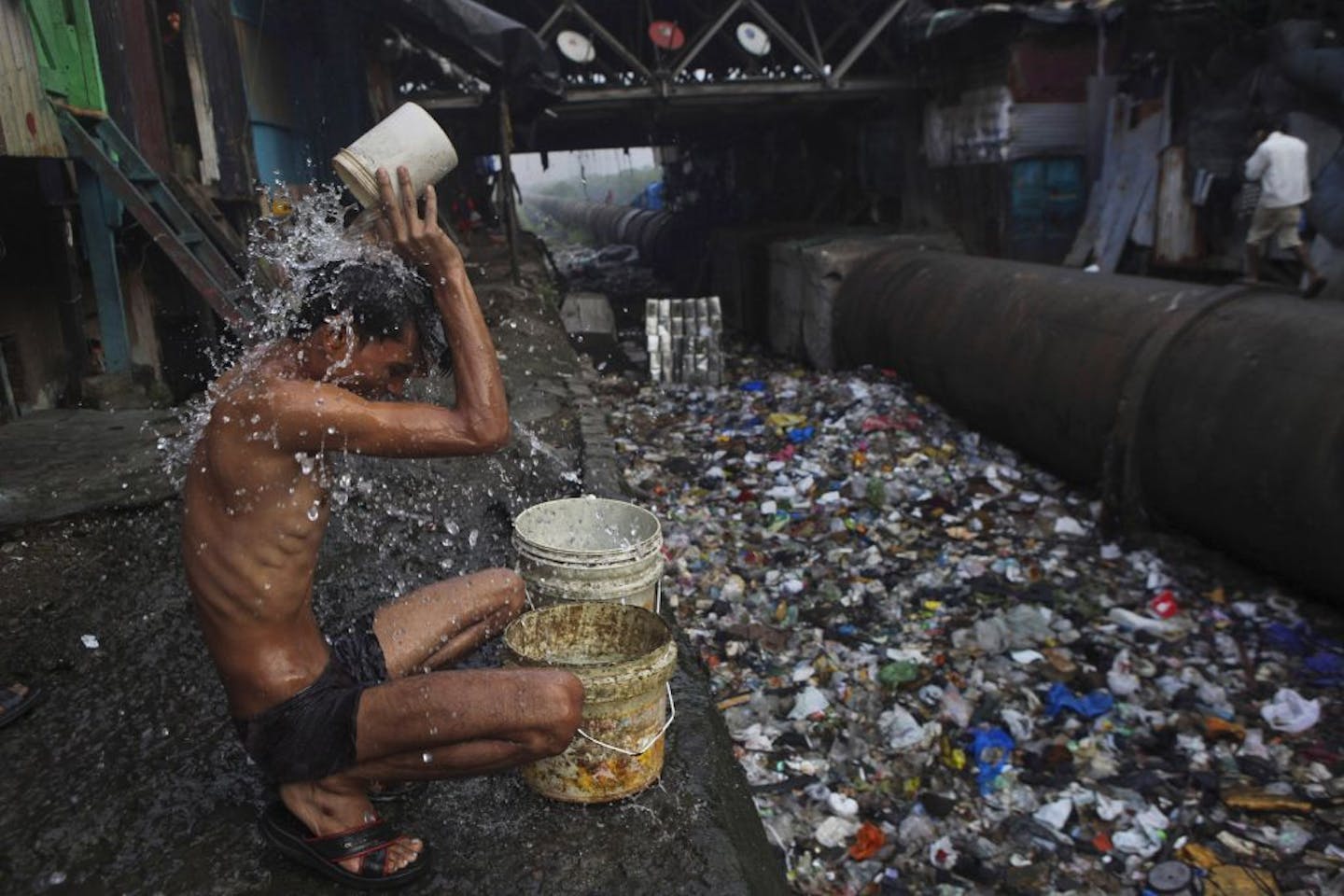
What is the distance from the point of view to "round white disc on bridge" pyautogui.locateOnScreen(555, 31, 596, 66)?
1093cm

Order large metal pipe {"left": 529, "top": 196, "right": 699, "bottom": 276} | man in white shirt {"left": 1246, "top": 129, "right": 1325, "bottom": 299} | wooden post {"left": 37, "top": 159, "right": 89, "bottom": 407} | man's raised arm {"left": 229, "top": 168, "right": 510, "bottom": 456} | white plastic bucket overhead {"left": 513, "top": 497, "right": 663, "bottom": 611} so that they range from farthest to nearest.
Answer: large metal pipe {"left": 529, "top": 196, "right": 699, "bottom": 276}, man in white shirt {"left": 1246, "top": 129, "right": 1325, "bottom": 299}, wooden post {"left": 37, "top": 159, "right": 89, "bottom": 407}, white plastic bucket overhead {"left": 513, "top": 497, "right": 663, "bottom": 611}, man's raised arm {"left": 229, "top": 168, "right": 510, "bottom": 456}

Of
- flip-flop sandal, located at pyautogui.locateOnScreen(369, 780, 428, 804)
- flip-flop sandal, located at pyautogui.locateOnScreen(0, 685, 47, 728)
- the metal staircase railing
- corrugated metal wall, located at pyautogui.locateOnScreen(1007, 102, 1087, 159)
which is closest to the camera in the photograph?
flip-flop sandal, located at pyautogui.locateOnScreen(369, 780, 428, 804)

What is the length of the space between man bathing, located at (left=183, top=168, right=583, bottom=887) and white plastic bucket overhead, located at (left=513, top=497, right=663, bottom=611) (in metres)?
0.64

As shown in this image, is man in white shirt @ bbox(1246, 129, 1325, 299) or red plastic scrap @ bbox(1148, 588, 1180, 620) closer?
red plastic scrap @ bbox(1148, 588, 1180, 620)

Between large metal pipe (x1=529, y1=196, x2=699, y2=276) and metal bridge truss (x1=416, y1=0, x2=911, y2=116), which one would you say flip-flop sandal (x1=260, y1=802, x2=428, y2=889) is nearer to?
metal bridge truss (x1=416, y1=0, x2=911, y2=116)

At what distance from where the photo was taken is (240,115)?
28.2 ft

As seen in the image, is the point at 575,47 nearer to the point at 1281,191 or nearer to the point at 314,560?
the point at 1281,191

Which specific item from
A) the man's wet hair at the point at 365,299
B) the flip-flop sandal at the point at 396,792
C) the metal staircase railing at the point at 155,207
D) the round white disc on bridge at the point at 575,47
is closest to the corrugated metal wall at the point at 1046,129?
the round white disc on bridge at the point at 575,47

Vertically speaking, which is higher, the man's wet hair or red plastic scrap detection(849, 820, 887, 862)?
the man's wet hair

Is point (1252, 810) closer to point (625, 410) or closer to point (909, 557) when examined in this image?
point (909, 557)

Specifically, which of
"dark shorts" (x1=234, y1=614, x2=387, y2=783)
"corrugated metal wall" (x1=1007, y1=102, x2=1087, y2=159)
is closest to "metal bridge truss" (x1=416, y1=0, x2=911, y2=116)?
"corrugated metal wall" (x1=1007, y1=102, x2=1087, y2=159)

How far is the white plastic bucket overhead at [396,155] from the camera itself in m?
2.50

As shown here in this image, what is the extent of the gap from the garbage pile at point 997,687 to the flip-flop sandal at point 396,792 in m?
1.45

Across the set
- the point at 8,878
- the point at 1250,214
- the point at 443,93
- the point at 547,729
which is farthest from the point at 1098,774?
the point at 443,93
